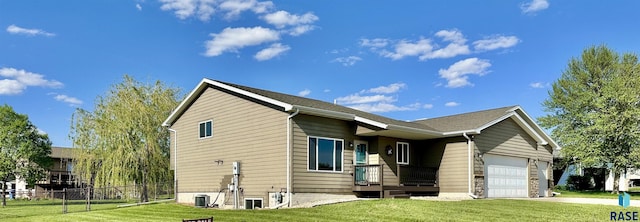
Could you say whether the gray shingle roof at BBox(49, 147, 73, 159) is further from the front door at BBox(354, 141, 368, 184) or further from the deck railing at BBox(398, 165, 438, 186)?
the deck railing at BBox(398, 165, 438, 186)

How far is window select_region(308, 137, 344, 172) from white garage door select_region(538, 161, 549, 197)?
11.7 meters

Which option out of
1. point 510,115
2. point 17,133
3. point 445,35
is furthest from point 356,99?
point 17,133

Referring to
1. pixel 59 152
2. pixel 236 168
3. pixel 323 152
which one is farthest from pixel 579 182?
pixel 59 152

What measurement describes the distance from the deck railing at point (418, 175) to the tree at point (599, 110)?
16.2 meters

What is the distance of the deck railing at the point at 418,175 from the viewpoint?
801 inches

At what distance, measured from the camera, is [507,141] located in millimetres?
23297

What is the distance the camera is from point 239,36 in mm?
26938

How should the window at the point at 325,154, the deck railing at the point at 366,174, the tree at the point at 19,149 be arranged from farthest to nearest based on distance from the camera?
the tree at the point at 19,149, the deck railing at the point at 366,174, the window at the point at 325,154

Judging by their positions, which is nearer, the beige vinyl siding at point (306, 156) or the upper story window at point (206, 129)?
the beige vinyl siding at point (306, 156)

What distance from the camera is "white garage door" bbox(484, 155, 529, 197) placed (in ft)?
72.7

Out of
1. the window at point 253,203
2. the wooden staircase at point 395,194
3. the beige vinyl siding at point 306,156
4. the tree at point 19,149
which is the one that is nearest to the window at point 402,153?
the wooden staircase at point 395,194

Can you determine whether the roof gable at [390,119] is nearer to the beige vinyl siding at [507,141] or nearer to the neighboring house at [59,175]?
the beige vinyl siding at [507,141]

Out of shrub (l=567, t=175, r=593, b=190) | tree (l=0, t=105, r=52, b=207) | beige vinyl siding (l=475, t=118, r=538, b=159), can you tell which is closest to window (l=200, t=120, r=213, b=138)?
beige vinyl siding (l=475, t=118, r=538, b=159)

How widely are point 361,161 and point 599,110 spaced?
20951 millimetres
